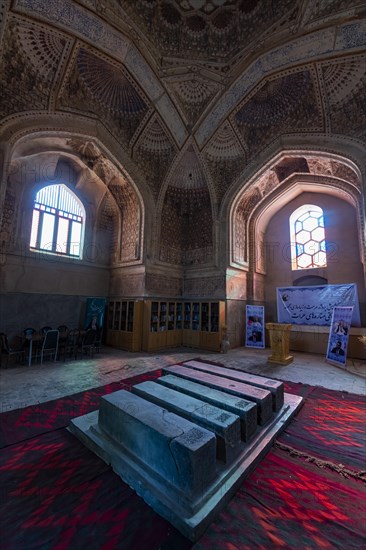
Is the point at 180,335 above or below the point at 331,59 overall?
below

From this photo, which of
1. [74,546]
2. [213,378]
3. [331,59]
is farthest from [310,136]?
[74,546]

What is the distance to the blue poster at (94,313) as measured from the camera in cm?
850

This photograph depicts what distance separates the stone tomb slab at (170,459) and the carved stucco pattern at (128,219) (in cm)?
674

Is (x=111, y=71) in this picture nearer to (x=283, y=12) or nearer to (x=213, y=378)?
(x=283, y=12)

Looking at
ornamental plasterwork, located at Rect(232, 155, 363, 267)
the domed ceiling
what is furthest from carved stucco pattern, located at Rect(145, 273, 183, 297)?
the domed ceiling

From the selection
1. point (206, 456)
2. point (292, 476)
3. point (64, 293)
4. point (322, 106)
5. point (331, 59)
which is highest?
point (331, 59)

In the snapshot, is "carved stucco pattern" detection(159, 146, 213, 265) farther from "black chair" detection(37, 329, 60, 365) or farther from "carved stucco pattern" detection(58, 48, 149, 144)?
"black chair" detection(37, 329, 60, 365)

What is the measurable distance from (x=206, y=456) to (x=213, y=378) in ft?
5.25

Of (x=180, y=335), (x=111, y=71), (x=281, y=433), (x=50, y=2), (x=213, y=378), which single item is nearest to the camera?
(x=281, y=433)

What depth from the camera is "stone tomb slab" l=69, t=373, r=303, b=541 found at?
1628 millimetres

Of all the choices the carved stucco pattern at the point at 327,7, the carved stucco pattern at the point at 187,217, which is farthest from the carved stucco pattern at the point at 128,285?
the carved stucco pattern at the point at 327,7

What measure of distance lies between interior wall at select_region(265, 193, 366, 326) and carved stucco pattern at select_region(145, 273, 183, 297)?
3.98m

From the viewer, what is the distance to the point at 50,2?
4.84 metres

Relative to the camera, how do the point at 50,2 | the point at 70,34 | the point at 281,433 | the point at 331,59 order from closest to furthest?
1. the point at 281,433
2. the point at 50,2
3. the point at 70,34
4. the point at 331,59
